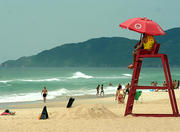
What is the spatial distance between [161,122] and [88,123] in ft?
7.24

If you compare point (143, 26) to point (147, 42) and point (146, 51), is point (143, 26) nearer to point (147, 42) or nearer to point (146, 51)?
point (147, 42)

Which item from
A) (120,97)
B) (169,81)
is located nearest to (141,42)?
(169,81)

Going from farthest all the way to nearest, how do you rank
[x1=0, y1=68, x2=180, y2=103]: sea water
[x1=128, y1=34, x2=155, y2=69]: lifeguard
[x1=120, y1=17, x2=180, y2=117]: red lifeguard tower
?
[x1=0, y1=68, x2=180, y2=103]: sea water
[x1=128, y1=34, x2=155, y2=69]: lifeguard
[x1=120, y1=17, x2=180, y2=117]: red lifeguard tower

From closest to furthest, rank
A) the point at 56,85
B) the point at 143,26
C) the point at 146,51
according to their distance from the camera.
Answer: the point at 143,26 < the point at 146,51 < the point at 56,85

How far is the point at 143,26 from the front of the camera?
10.9 metres

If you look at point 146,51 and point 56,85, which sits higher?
point 146,51

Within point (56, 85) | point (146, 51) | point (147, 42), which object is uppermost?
point (147, 42)

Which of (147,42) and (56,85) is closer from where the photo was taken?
(147,42)

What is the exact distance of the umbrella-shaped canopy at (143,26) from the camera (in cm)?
1084

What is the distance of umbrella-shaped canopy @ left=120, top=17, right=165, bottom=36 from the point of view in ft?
35.6

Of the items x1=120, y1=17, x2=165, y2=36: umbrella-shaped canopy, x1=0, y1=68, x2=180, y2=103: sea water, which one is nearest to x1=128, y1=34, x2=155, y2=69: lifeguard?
x1=120, y1=17, x2=165, y2=36: umbrella-shaped canopy

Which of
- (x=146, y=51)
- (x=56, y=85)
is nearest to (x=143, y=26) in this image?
(x=146, y=51)

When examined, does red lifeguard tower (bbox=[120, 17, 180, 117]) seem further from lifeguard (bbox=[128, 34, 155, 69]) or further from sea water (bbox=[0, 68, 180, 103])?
sea water (bbox=[0, 68, 180, 103])

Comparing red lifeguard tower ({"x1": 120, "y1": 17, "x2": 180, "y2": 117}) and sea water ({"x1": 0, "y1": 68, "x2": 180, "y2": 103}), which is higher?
red lifeguard tower ({"x1": 120, "y1": 17, "x2": 180, "y2": 117})
